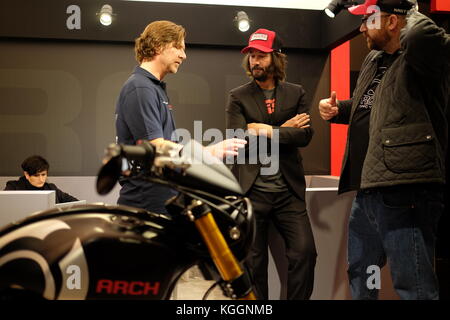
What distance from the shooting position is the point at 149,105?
1.78 m

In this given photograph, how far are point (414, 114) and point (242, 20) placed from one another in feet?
12.6

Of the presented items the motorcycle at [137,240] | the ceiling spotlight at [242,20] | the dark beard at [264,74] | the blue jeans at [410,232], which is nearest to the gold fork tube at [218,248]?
the motorcycle at [137,240]

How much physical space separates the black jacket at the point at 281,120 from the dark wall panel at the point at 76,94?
9.47 ft

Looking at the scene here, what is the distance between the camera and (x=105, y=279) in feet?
2.92

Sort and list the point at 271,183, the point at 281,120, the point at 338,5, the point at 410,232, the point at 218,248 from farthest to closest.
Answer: the point at 281,120 < the point at 271,183 < the point at 338,5 < the point at 410,232 < the point at 218,248

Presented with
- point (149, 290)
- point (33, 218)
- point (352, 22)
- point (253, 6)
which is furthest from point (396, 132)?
point (253, 6)

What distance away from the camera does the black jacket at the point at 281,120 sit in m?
2.41

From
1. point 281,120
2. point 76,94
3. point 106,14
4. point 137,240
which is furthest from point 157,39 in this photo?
point 76,94

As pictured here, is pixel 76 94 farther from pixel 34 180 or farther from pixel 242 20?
pixel 242 20

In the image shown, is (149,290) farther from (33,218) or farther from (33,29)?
(33,29)

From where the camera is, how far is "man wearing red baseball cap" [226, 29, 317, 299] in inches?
93.0

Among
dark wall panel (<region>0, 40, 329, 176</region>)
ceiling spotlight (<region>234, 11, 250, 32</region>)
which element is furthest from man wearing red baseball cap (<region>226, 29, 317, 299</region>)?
dark wall panel (<region>0, 40, 329, 176</region>)

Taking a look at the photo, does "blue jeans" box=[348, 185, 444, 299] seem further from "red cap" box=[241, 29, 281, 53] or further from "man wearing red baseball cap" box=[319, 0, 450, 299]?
"red cap" box=[241, 29, 281, 53]

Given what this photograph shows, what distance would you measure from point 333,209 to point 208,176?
1808mm
